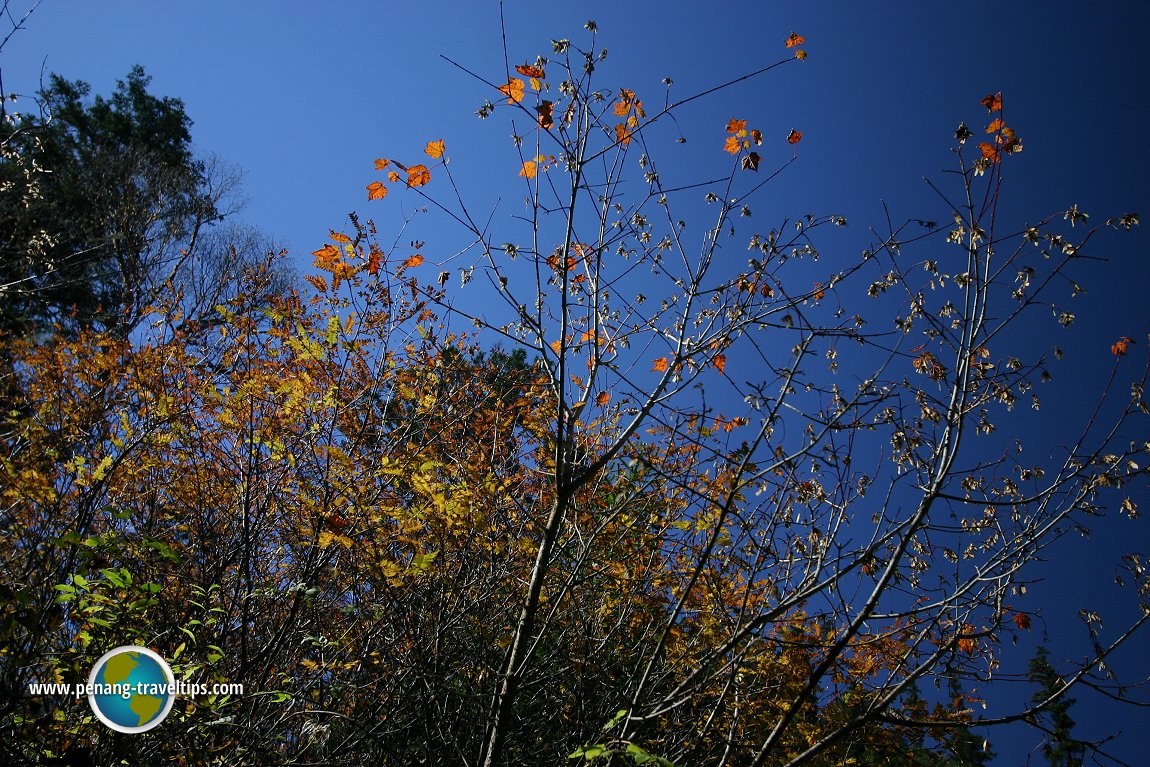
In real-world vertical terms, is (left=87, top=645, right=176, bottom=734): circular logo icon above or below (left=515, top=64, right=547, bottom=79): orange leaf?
below

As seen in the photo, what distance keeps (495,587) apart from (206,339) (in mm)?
11615

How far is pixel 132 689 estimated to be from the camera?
3.07m

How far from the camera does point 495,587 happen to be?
417 cm

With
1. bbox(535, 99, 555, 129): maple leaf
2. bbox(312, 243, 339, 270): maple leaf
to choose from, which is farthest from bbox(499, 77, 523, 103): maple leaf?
bbox(312, 243, 339, 270): maple leaf

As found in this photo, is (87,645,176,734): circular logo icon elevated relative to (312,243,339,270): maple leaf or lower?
lower

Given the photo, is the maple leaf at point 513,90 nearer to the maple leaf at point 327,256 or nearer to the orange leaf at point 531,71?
the orange leaf at point 531,71

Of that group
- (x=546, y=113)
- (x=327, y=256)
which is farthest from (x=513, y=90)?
(x=327, y=256)

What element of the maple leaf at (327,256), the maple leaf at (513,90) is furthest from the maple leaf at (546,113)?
the maple leaf at (327,256)

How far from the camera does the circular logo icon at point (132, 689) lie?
3.01 metres

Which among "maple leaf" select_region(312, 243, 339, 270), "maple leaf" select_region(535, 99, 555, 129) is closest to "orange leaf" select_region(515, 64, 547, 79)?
"maple leaf" select_region(535, 99, 555, 129)

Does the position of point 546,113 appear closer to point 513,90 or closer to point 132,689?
point 513,90

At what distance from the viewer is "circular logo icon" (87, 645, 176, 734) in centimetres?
301

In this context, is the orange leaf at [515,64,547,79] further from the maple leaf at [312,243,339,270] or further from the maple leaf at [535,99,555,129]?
the maple leaf at [312,243,339,270]

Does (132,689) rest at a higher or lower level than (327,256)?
lower
